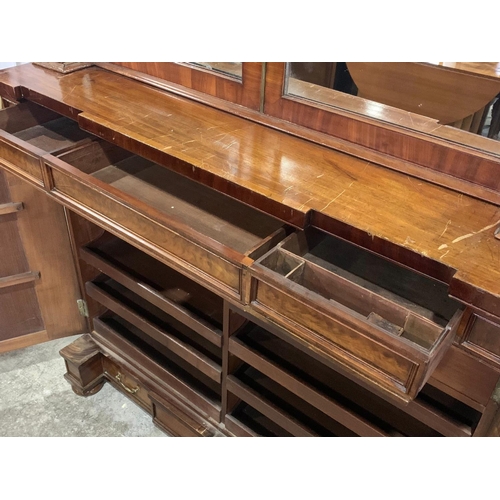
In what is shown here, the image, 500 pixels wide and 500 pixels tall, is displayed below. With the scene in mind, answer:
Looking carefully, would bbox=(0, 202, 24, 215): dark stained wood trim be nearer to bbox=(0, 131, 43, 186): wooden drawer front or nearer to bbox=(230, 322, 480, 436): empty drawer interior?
bbox=(0, 131, 43, 186): wooden drawer front

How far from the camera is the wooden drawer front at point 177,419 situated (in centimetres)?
151

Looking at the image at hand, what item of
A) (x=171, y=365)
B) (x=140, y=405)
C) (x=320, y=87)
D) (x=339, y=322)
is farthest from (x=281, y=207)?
(x=140, y=405)

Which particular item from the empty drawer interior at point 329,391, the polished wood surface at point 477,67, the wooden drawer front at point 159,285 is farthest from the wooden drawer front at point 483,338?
the wooden drawer front at point 159,285

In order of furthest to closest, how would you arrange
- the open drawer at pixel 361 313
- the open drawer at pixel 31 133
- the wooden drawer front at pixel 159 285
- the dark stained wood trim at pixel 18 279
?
the dark stained wood trim at pixel 18 279, the wooden drawer front at pixel 159 285, the open drawer at pixel 31 133, the open drawer at pixel 361 313

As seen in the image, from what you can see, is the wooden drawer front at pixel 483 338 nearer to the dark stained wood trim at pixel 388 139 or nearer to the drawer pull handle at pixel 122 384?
the dark stained wood trim at pixel 388 139

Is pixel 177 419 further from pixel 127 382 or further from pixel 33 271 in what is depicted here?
pixel 33 271

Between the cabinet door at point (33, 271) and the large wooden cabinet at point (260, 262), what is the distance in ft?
0.05

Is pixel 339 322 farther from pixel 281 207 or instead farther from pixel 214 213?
pixel 214 213

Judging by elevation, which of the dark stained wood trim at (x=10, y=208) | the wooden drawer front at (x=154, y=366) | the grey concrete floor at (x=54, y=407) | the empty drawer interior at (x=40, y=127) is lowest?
the grey concrete floor at (x=54, y=407)

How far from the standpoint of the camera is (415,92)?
1.04m

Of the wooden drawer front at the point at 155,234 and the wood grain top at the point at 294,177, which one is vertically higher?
the wood grain top at the point at 294,177

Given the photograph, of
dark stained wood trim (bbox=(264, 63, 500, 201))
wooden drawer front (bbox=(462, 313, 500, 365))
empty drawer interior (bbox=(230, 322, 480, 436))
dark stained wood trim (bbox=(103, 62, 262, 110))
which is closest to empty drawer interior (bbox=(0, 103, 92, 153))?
dark stained wood trim (bbox=(103, 62, 262, 110))

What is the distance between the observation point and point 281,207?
921mm

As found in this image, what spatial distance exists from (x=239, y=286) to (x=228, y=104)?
0.54 meters
